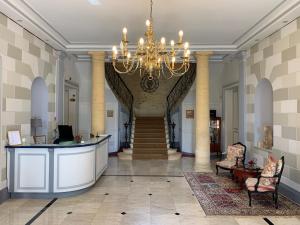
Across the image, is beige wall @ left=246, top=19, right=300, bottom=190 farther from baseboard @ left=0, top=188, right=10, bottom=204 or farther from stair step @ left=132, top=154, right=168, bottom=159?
baseboard @ left=0, top=188, right=10, bottom=204

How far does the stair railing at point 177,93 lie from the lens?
1243 cm

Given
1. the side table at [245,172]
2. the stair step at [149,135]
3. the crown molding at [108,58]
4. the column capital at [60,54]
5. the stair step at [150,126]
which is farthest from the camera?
the stair step at [150,126]

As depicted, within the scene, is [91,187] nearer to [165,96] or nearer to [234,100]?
[234,100]

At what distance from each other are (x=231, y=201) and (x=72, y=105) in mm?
8040

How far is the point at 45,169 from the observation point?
5855 millimetres

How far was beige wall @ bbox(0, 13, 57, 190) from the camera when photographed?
19.1 feet

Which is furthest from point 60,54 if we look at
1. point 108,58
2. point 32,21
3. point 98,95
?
point 32,21

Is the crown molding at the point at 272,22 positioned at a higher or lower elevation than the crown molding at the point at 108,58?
lower

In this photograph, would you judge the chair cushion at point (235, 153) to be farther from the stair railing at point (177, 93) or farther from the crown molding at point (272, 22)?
the stair railing at point (177, 93)

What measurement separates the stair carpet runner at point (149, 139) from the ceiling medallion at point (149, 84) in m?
1.55

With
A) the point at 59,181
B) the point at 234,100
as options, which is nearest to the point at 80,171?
the point at 59,181

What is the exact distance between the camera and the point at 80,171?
609 centimetres

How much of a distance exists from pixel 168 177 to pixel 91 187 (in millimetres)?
2348

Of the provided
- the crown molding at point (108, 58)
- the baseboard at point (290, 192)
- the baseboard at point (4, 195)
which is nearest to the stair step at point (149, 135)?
the crown molding at point (108, 58)
